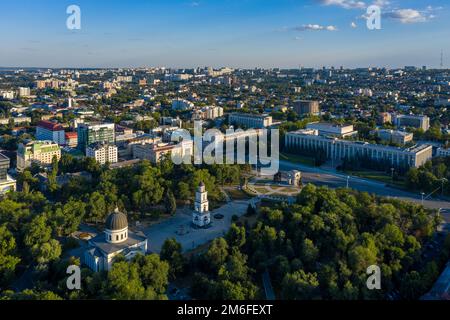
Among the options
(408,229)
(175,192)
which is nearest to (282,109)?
(175,192)

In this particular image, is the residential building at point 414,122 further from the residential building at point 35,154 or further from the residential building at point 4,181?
the residential building at point 4,181

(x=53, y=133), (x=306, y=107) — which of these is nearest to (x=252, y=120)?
(x=306, y=107)

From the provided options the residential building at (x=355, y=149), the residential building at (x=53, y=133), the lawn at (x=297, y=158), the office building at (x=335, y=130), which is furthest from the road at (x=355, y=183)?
the residential building at (x=53, y=133)

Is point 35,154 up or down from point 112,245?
up

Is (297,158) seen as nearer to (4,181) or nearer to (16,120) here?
(4,181)

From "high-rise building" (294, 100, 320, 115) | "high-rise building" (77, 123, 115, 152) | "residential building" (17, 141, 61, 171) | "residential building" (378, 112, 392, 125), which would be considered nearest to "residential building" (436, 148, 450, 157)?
"residential building" (378, 112, 392, 125)
